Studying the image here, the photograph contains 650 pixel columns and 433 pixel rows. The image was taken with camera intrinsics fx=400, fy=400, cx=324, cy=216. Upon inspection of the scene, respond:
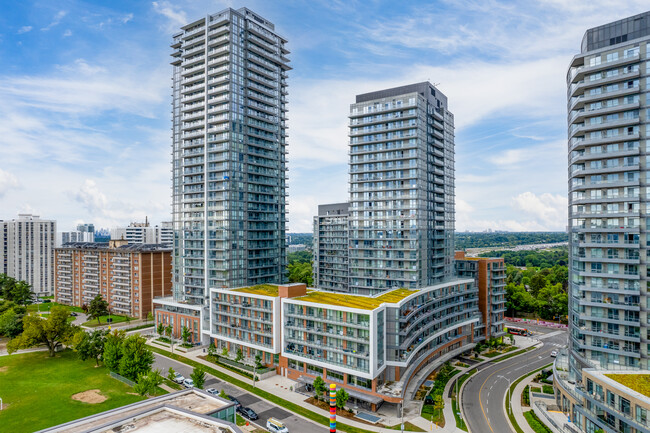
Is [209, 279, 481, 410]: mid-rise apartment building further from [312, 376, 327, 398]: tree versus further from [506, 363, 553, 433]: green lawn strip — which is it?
[506, 363, 553, 433]: green lawn strip

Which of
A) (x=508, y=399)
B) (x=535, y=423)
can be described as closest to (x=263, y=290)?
(x=508, y=399)

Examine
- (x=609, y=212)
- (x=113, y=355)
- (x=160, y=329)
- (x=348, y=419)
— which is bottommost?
(x=348, y=419)

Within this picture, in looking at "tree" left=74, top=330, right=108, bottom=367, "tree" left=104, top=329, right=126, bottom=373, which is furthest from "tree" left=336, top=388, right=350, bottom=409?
"tree" left=74, top=330, right=108, bottom=367

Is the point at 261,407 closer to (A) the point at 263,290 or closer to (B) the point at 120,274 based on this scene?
(A) the point at 263,290

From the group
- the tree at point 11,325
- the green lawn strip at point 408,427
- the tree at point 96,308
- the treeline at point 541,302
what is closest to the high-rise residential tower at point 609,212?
the green lawn strip at point 408,427

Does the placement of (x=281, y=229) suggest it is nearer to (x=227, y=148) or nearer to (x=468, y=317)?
(x=227, y=148)

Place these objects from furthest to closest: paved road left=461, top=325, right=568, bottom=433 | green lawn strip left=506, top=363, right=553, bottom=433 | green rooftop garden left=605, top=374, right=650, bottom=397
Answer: paved road left=461, top=325, right=568, bottom=433 < green lawn strip left=506, top=363, right=553, bottom=433 < green rooftop garden left=605, top=374, right=650, bottom=397
